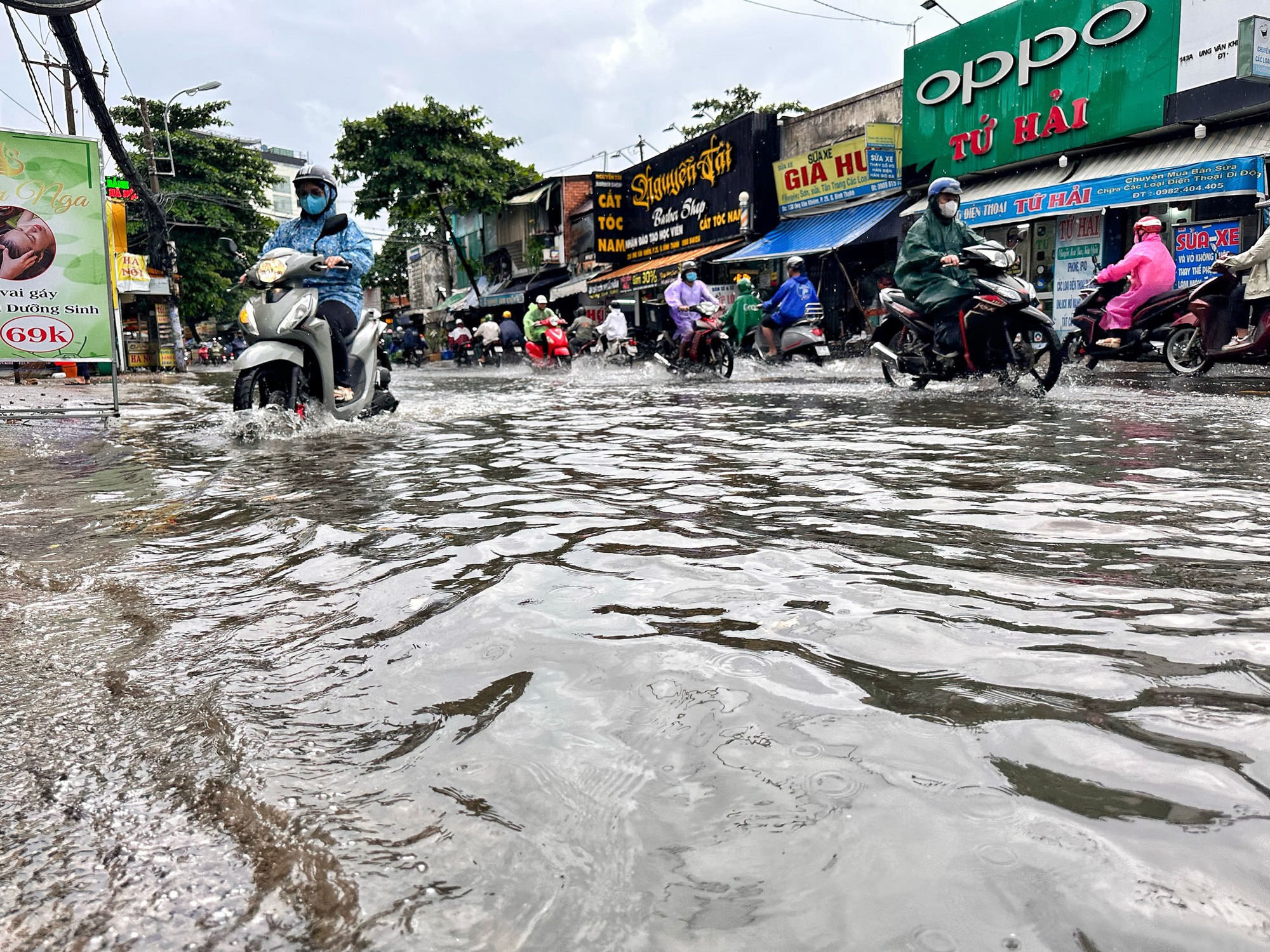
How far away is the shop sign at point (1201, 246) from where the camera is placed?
12.2 metres

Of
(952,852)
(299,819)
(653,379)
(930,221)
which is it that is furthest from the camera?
(653,379)

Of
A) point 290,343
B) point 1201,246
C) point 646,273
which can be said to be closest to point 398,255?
point 646,273

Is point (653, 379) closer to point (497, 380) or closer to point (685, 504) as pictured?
point (497, 380)

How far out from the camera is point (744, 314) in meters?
13.9

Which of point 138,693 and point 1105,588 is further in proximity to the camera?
point 1105,588

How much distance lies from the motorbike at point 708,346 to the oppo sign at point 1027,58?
6636mm

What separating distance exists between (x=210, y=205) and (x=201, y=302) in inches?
148

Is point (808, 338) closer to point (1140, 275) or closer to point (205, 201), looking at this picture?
point (1140, 275)

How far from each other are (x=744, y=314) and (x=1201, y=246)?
238 inches

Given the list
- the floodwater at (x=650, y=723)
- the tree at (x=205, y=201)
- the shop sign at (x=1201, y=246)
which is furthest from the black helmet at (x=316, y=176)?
the tree at (x=205, y=201)

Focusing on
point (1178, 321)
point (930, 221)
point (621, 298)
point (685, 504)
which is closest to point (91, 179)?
point (685, 504)

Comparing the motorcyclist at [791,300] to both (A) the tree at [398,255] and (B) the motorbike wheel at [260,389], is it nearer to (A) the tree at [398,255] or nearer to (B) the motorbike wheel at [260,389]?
(B) the motorbike wheel at [260,389]

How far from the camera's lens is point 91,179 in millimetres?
7383

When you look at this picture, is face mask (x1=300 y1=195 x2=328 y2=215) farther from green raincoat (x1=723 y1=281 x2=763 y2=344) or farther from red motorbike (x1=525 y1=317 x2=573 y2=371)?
red motorbike (x1=525 y1=317 x2=573 y2=371)
